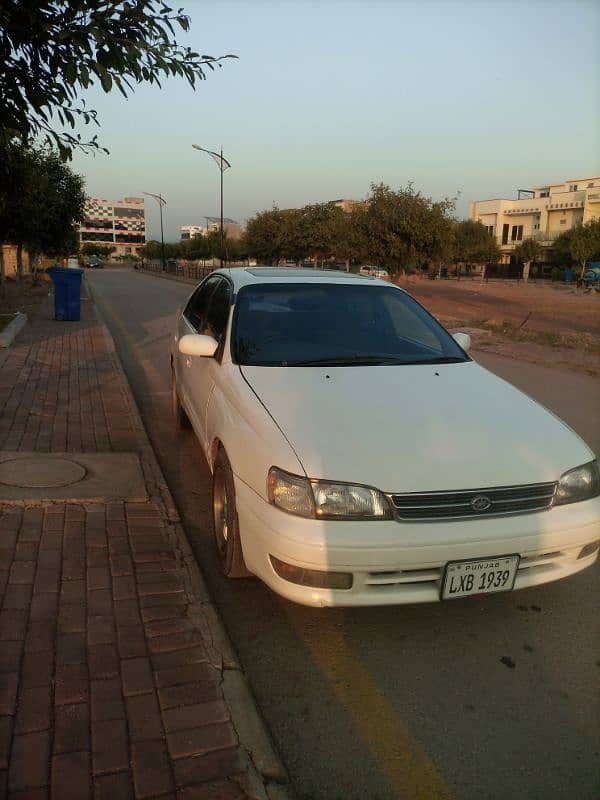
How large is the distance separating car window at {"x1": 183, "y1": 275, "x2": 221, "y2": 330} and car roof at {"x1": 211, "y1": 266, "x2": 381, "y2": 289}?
221 millimetres

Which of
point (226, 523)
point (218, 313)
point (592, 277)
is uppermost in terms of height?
point (592, 277)

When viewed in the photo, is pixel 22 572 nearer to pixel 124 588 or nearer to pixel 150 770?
pixel 124 588

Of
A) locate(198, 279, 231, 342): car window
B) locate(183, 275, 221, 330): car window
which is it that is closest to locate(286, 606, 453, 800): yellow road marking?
locate(198, 279, 231, 342): car window

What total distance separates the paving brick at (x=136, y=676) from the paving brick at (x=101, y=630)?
19 centimetres

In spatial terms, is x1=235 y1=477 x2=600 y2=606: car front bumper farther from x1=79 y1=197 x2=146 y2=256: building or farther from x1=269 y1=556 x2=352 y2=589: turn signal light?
x1=79 y1=197 x2=146 y2=256: building

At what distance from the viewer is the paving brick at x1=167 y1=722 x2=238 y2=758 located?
2.17m

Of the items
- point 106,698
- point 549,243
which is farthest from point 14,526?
point 549,243

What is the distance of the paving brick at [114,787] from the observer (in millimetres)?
1980

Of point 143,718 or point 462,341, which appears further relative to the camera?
point 462,341

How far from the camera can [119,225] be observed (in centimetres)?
14400

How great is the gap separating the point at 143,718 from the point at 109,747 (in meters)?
0.16

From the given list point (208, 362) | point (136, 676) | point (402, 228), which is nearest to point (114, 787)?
point (136, 676)

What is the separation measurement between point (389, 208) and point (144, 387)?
1715cm

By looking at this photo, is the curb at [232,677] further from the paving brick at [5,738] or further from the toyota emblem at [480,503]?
the toyota emblem at [480,503]
